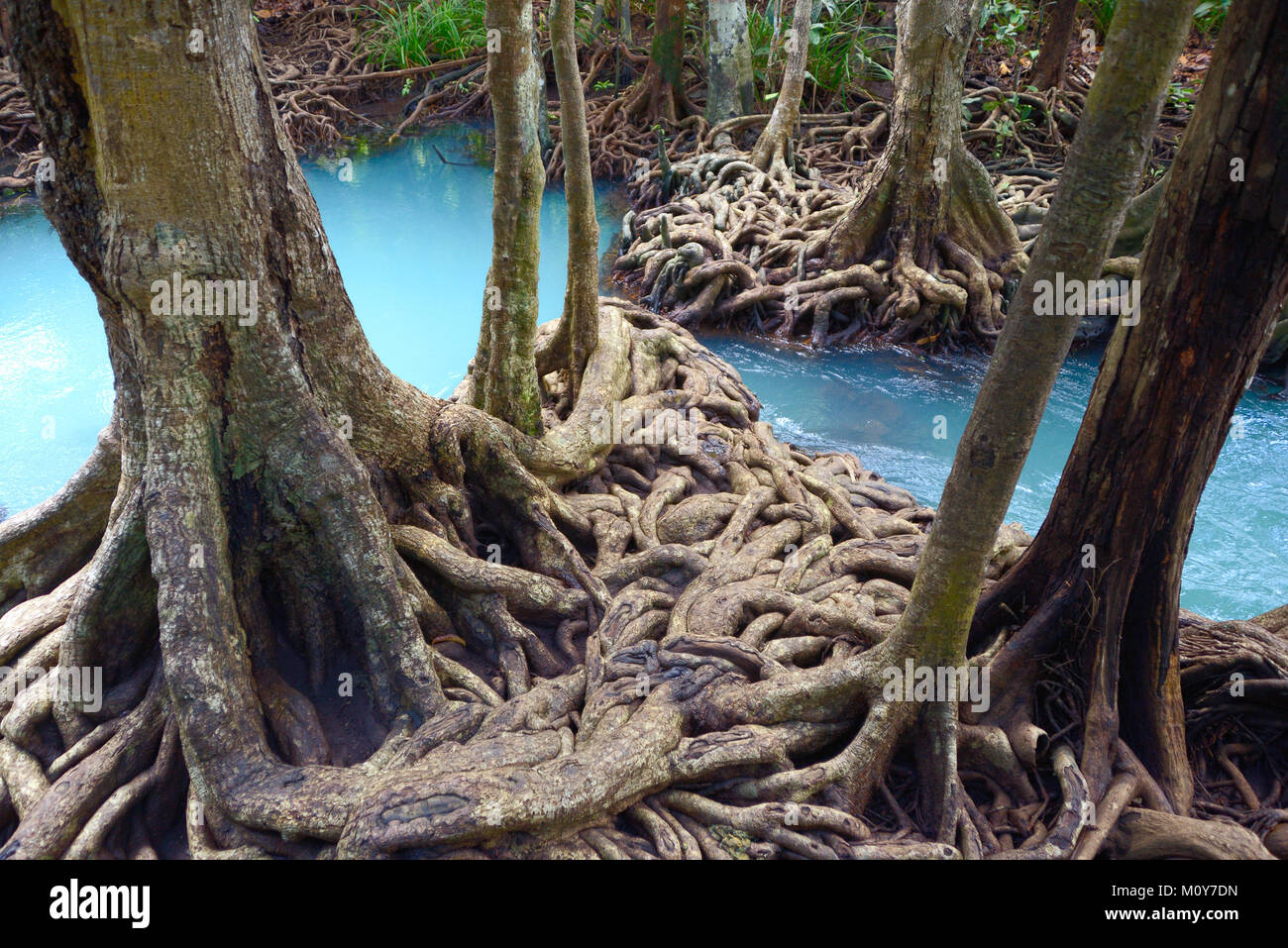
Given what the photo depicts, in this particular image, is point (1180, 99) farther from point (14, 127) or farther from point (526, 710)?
point (14, 127)

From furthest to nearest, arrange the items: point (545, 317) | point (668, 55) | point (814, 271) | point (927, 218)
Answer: point (668, 55) → point (545, 317) → point (814, 271) → point (927, 218)

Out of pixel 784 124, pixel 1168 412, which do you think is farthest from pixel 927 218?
pixel 1168 412

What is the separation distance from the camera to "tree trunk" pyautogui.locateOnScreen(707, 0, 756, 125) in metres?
12.4

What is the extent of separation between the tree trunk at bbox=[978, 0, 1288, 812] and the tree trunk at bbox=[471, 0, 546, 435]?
256cm

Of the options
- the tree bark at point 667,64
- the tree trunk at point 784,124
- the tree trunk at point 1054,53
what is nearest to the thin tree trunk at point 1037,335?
the tree trunk at point 784,124

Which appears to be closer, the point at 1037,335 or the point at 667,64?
the point at 1037,335

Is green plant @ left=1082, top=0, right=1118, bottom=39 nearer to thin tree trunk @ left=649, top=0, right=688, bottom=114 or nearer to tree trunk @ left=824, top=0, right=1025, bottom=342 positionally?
thin tree trunk @ left=649, top=0, right=688, bottom=114

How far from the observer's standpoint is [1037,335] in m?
2.60

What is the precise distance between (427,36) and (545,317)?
9228 millimetres

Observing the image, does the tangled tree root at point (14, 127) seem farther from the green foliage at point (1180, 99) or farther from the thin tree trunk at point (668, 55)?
the green foliage at point (1180, 99)

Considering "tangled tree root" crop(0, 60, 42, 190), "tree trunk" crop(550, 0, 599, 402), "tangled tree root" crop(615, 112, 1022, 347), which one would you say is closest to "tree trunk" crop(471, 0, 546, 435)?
"tree trunk" crop(550, 0, 599, 402)

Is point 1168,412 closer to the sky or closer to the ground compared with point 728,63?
closer to the ground

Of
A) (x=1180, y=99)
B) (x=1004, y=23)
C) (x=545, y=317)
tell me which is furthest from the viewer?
(x=1004, y=23)

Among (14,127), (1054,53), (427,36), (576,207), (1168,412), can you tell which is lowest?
(1168,412)
